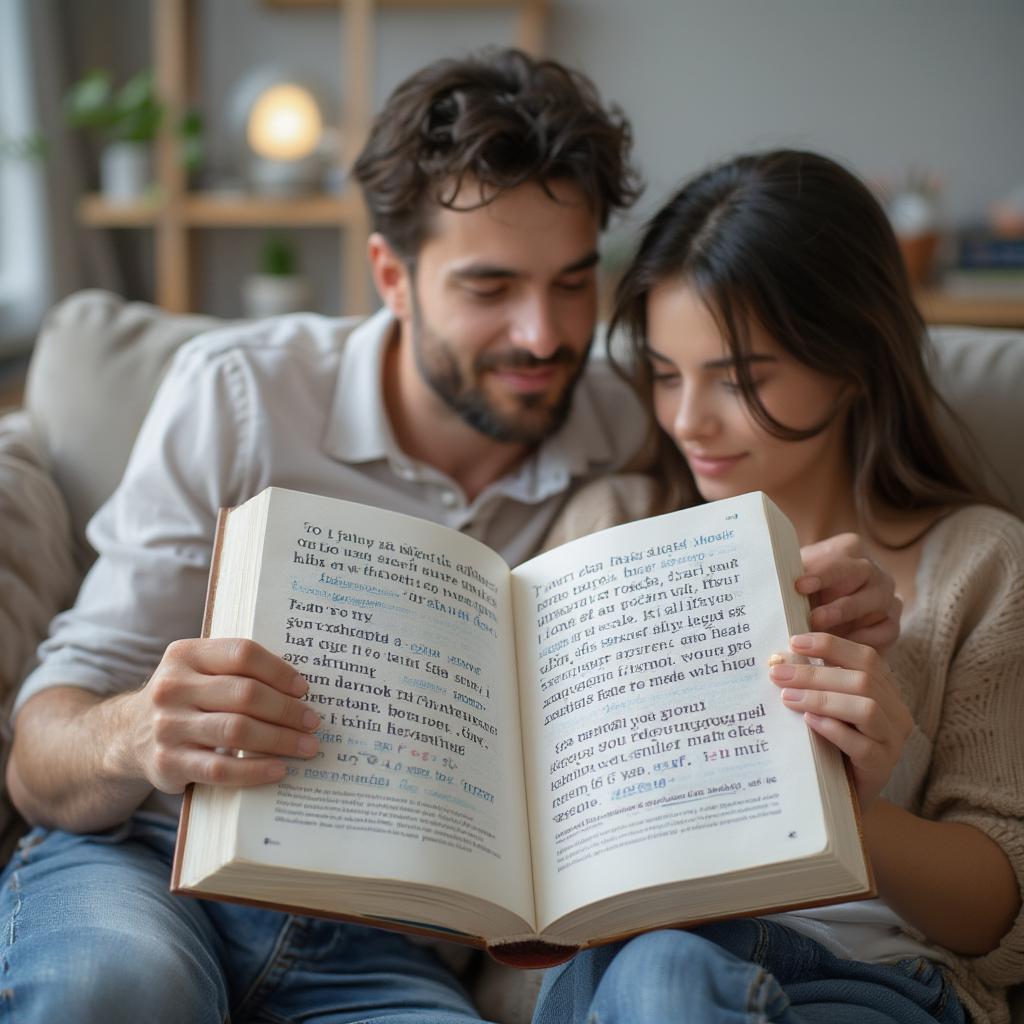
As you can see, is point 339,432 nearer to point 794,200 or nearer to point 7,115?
point 794,200

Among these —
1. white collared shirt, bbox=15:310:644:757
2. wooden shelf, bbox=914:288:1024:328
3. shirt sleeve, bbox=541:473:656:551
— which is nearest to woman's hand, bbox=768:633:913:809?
shirt sleeve, bbox=541:473:656:551

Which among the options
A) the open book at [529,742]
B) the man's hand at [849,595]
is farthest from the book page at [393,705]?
the man's hand at [849,595]

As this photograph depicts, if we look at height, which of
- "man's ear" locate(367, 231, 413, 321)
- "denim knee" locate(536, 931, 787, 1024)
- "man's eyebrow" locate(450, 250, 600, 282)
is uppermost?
"man's eyebrow" locate(450, 250, 600, 282)

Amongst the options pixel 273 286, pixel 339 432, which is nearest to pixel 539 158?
pixel 339 432

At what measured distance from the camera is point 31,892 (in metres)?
1.05

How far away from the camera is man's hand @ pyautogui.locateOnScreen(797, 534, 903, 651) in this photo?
930 millimetres

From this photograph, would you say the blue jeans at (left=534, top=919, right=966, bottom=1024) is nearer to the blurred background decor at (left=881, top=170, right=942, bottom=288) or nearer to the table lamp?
the blurred background decor at (left=881, top=170, right=942, bottom=288)

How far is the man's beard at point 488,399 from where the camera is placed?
1.37m

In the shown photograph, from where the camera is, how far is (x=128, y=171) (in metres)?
2.88

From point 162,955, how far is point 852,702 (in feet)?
1.86

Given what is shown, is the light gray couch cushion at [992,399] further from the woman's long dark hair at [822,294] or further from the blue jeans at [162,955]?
the blue jeans at [162,955]

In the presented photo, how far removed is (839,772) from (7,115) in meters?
2.72

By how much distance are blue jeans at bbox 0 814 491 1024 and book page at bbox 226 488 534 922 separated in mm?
226

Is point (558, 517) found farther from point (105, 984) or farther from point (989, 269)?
point (989, 269)
